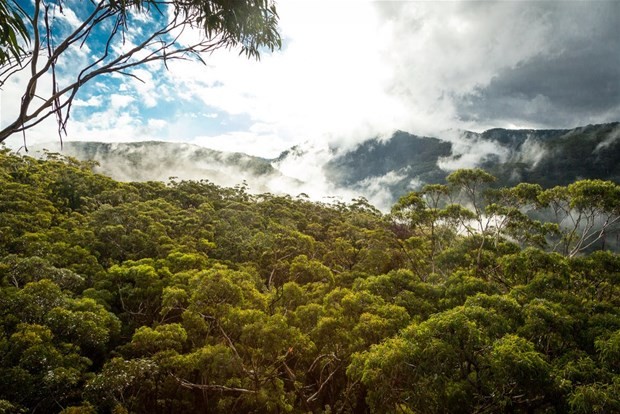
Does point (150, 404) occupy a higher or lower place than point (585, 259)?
lower

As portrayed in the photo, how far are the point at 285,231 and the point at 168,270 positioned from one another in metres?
12.8

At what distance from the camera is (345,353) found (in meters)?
14.4

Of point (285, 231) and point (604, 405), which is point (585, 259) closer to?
point (604, 405)

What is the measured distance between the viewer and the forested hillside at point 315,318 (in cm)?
888

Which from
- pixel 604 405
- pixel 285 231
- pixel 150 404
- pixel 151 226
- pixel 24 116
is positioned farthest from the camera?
pixel 285 231

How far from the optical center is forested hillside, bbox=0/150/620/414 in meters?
8.88

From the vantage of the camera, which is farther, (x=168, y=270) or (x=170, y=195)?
(x=170, y=195)

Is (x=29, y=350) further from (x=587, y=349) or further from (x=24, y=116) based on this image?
(x=587, y=349)

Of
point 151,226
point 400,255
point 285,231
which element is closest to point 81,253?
point 151,226

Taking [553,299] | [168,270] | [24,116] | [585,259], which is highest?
[24,116]

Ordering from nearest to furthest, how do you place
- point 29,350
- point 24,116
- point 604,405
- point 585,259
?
point 24,116
point 604,405
point 29,350
point 585,259

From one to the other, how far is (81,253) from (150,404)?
32.0 ft

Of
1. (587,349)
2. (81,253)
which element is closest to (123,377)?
(81,253)

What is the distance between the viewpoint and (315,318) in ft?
49.2
